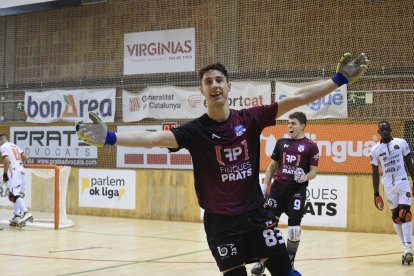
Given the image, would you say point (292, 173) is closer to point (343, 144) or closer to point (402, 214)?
point (402, 214)

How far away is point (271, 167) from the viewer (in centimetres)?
937

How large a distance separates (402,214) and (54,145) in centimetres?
1213

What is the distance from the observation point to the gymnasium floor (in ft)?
31.4

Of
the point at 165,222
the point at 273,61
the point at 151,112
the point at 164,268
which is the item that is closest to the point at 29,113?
the point at 151,112

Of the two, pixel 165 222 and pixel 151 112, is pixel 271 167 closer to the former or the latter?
pixel 165 222

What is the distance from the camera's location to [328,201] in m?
15.1

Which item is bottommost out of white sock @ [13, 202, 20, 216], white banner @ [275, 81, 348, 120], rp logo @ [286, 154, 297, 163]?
white sock @ [13, 202, 20, 216]

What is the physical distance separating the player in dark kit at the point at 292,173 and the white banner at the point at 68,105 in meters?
10.0

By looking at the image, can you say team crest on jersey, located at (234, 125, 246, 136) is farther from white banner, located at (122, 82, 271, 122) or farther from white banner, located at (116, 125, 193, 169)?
white banner, located at (116, 125, 193, 169)

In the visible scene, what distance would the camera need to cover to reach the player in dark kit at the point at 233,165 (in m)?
4.64

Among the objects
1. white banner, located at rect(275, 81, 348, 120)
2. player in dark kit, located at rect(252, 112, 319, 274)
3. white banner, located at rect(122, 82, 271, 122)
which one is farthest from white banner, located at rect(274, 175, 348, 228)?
player in dark kit, located at rect(252, 112, 319, 274)

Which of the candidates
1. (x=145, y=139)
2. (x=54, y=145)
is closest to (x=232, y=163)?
(x=145, y=139)

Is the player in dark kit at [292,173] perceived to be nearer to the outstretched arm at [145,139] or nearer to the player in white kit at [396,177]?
the player in white kit at [396,177]

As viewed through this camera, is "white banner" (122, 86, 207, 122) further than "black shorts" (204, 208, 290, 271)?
Yes
